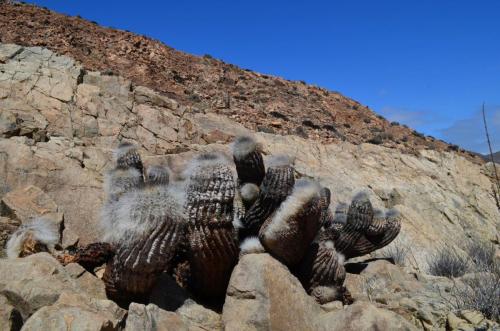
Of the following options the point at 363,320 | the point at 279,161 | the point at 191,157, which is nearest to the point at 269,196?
the point at 279,161

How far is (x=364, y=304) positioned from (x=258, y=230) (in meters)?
1.34

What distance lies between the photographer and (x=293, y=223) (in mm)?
4918

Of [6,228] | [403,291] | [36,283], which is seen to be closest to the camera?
[36,283]

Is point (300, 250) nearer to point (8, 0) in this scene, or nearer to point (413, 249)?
point (413, 249)

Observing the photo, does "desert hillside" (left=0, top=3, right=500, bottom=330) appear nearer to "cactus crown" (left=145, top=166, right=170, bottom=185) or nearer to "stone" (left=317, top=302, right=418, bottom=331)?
"stone" (left=317, top=302, right=418, bottom=331)

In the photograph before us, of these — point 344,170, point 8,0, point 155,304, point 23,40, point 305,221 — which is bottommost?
point 155,304

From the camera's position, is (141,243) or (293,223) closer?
(141,243)

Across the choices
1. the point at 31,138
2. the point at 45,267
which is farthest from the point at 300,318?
the point at 31,138

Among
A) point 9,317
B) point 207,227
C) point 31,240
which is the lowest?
point 9,317

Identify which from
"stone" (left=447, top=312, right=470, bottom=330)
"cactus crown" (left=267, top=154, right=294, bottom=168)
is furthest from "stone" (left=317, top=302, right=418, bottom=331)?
"cactus crown" (left=267, top=154, right=294, bottom=168)

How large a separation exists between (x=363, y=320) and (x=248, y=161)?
7.32 ft

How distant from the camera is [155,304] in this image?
432 centimetres

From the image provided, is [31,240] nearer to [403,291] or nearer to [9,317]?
[9,317]

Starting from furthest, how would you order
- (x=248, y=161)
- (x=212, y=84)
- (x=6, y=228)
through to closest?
(x=212, y=84) → (x=248, y=161) → (x=6, y=228)
